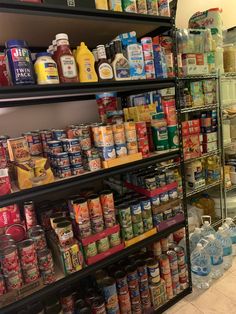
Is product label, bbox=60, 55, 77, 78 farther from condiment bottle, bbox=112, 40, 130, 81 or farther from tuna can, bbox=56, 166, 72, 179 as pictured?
tuna can, bbox=56, 166, 72, 179

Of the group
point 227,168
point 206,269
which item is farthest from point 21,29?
point 227,168

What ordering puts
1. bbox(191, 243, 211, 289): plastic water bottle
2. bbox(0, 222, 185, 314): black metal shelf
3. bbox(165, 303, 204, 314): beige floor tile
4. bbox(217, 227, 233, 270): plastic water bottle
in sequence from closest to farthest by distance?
1. bbox(0, 222, 185, 314): black metal shelf
2. bbox(165, 303, 204, 314): beige floor tile
3. bbox(191, 243, 211, 289): plastic water bottle
4. bbox(217, 227, 233, 270): plastic water bottle

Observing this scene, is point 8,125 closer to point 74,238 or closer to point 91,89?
point 91,89

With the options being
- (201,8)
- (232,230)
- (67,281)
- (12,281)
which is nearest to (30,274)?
(12,281)

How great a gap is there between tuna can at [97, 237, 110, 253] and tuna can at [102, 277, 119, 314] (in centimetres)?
26

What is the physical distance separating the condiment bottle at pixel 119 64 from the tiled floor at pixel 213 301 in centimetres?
156

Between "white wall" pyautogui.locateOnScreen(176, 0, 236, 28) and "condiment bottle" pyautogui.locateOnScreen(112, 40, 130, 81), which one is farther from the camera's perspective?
"white wall" pyautogui.locateOnScreen(176, 0, 236, 28)

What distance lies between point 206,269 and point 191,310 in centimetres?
33

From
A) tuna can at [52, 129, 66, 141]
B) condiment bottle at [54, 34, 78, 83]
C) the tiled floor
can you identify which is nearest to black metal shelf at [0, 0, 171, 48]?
condiment bottle at [54, 34, 78, 83]

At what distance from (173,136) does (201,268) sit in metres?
1.06

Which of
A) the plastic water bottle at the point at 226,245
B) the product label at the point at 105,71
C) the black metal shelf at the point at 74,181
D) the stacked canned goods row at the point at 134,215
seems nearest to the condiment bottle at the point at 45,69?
the product label at the point at 105,71

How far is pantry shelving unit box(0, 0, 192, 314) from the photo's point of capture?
43.1 inches

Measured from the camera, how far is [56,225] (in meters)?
1.31

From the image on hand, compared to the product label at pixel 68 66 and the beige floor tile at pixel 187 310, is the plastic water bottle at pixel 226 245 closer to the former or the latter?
the beige floor tile at pixel 187 310
